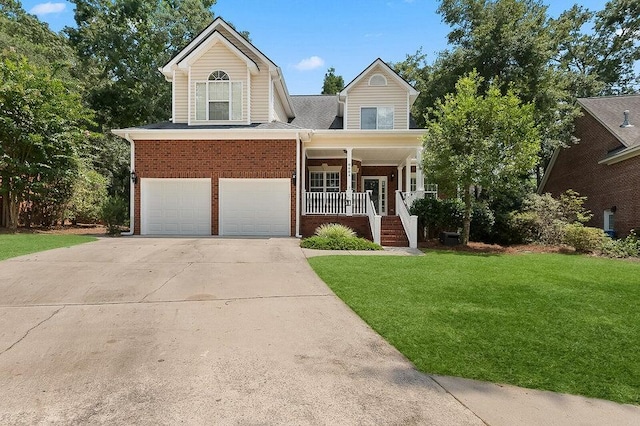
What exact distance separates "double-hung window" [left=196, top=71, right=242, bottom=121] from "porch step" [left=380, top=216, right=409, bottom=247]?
7234 mm

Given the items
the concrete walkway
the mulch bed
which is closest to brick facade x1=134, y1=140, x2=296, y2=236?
the mulch bed

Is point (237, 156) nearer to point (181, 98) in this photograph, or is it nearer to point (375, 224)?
point (181, 98)

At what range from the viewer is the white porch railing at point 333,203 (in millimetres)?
14578

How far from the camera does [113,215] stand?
1416cm

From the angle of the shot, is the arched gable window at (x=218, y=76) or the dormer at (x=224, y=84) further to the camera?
the arched gable window at (x=218, y=76)

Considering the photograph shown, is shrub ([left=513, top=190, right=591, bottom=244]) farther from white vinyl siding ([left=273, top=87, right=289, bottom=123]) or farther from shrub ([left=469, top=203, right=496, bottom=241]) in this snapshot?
white vinyl siding ([left=273, top=87, right=289, bottom=123])

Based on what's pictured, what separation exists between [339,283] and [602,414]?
433 cm

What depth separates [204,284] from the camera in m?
6.52

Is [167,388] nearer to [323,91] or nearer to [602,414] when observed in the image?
[602,414]

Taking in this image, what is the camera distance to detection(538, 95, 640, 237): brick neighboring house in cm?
1540

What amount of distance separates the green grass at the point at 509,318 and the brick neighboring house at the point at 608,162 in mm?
8820

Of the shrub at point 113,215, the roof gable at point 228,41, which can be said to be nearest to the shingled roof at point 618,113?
the roof gable at point 228,41

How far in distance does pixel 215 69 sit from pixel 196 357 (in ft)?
44.9

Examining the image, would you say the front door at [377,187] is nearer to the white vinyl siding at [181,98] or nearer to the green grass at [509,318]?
the white vinyl siding at [181,98]
